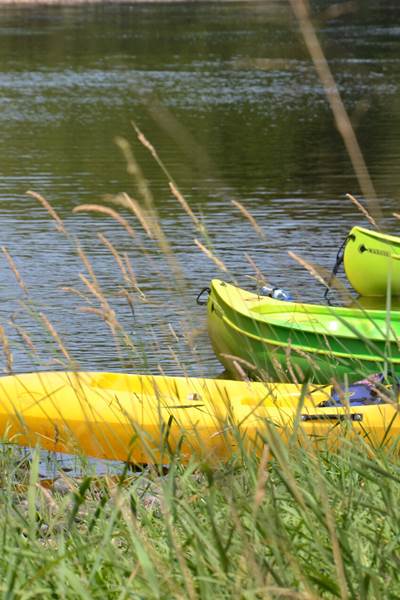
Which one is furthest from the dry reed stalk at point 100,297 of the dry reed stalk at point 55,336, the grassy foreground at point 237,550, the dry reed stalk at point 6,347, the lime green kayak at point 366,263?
the lime green kayak at point 366,263

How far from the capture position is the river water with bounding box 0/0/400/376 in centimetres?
1273

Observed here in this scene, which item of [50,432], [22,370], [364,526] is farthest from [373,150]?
[364,526]

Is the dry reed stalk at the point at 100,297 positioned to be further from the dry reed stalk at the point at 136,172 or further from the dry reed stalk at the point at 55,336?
the dry reed stalk at the point at 136,172

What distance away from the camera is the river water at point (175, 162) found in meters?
12.7

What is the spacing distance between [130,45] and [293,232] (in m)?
36.6

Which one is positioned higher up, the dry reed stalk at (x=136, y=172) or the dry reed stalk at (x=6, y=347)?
the dry reed stalk at (x=136, y=172)

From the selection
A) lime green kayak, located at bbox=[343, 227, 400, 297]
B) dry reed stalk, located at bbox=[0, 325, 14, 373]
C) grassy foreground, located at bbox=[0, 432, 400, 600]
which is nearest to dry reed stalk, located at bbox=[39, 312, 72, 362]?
dry reed stalk, located at bbox=[0, 325, 14, 373]

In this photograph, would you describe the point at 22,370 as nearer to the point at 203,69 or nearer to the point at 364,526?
the point at 364,526

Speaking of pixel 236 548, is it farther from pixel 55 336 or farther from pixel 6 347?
pixel 6 347

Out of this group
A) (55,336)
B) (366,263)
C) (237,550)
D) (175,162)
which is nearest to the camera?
(237,550)

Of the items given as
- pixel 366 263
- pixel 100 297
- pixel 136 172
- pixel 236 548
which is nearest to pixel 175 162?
pixel 366 263

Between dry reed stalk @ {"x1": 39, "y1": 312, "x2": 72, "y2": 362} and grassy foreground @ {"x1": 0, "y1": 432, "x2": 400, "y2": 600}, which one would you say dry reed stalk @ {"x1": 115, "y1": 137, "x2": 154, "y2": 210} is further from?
grassy foreground @ {"x1": 0, "y1": 432, "x2": 400, "y2": 600}

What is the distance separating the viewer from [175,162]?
2603 cm

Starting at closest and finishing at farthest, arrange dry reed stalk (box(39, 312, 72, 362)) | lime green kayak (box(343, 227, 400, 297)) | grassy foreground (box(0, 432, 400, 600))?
grassy foreground (box(0, 432, 400, 600))
dry reed stalk (box(39, 312, 72, 362))
lime green kayak (box(343, 227, 400, 297))
